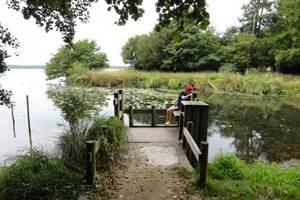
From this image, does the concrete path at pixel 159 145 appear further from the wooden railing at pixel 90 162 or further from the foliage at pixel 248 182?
the wooden railing at pixel 90 162

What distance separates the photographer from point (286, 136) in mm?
10891

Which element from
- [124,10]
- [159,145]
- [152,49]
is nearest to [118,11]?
[124,10]

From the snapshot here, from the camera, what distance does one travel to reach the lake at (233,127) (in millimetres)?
9297

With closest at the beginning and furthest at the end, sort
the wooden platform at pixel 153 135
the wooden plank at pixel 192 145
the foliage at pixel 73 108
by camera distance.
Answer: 1. the wooden plank at pixel 192 145
2. the foliage at pixel 73 108
3. the wooden platform at pixel 153 135

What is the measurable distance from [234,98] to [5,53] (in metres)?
18.0

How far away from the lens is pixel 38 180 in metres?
4.19

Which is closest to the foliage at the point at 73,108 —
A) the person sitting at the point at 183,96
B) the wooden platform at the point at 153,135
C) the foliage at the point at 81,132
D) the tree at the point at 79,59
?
the foliage at the point at 81,132

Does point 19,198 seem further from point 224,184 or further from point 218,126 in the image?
point 218,126

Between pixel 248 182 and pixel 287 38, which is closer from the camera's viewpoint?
pixel 248 182

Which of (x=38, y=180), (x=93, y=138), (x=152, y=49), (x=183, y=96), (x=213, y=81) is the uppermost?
(x=152, y=49)

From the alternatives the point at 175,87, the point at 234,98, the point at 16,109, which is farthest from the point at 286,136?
the point at 175,87

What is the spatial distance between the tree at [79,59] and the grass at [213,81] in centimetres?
630

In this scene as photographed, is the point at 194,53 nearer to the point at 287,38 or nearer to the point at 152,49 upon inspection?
the point at 152,49

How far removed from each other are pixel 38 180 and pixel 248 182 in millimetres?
3551
